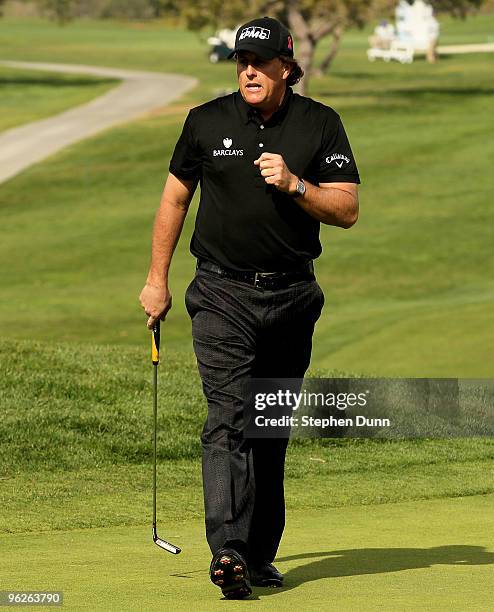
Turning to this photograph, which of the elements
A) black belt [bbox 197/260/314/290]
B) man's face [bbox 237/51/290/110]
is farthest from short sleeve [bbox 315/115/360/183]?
black belt [bbox 197/260/314/290]

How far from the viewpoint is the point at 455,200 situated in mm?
30594

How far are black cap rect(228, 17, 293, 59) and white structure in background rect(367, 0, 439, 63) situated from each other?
75.6m

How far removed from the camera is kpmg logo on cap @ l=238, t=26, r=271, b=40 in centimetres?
573

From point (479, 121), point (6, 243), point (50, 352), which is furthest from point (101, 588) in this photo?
point (479, 121)

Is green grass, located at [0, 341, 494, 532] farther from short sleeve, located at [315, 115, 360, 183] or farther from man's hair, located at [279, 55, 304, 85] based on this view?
man's hair, located at [279, 55, 304, 85]

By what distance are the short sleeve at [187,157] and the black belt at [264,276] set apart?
1.12 ft

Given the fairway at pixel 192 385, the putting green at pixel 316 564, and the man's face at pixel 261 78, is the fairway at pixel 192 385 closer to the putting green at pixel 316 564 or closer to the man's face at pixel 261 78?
the putting green at pixel 316 564

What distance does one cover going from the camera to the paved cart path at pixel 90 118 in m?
39.8

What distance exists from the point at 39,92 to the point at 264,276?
53296 mm

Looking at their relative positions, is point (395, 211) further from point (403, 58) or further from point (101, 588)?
point (403, 58)

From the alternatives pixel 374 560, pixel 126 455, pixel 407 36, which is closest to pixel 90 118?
pixel 126 455

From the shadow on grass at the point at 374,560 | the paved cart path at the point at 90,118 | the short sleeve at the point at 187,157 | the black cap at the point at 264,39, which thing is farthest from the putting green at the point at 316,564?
the paved cart path at the point at 90,118

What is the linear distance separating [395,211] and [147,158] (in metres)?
10.2

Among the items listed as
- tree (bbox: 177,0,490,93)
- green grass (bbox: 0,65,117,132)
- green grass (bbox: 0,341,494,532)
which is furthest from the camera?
green grass (bbox: 0,65,117,132)
